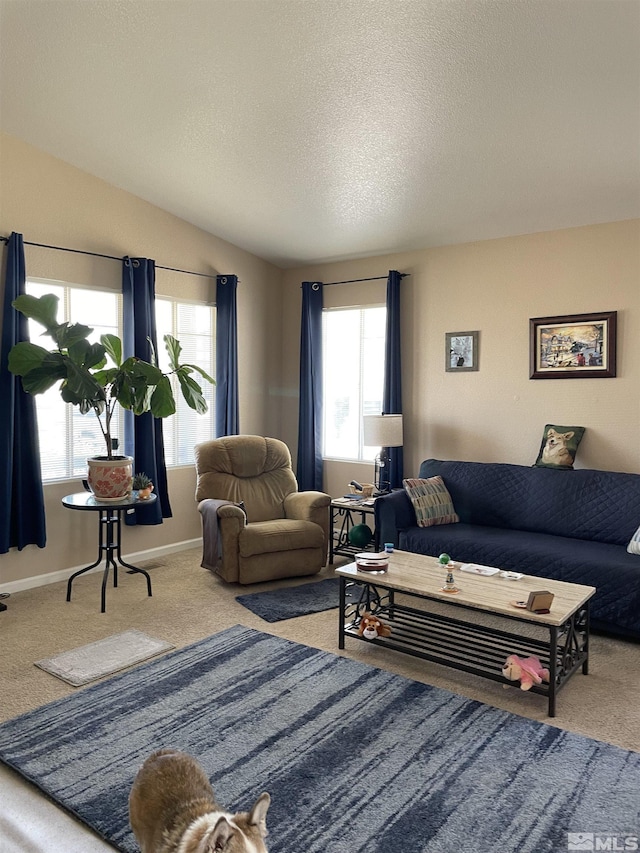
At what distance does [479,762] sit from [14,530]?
3.36 metres

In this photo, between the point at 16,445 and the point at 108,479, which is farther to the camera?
the point at 16,445

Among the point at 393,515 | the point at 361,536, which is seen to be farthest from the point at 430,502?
the point at 361,536

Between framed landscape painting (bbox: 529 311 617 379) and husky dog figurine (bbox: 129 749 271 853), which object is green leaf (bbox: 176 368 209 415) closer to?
framed landscape painting (bbox: 529 311 617 379)

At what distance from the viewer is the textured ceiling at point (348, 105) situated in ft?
9.27

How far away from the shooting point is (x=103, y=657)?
3.32 meters

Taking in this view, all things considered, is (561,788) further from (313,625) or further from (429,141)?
(429,141)

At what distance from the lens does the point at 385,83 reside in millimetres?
3227

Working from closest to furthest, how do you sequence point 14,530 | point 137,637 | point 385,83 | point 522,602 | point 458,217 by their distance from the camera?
point 522,602, point 385,83, point 137,637, point 14,530, point 458,217

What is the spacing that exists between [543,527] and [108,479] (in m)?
2.96

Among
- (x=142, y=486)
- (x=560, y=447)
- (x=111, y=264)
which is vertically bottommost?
(x=142, y=486)

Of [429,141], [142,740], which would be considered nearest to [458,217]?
[429,141]

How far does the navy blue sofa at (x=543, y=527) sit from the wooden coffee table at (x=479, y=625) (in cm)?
29

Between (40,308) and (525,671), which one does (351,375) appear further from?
(525,671)

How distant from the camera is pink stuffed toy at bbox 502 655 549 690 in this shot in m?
2.88
